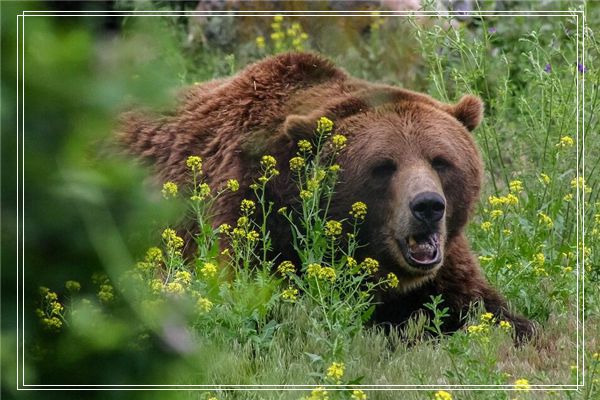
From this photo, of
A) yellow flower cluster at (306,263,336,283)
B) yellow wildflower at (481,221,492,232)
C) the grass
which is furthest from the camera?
yellow wildflower at (481,221,492,232)

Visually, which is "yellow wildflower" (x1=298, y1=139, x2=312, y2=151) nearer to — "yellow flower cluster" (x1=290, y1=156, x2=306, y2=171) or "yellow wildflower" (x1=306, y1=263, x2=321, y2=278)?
"yellow flower cluster" (x1=290, y1=156, x2=306, y2=171)

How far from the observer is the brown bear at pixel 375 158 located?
5117 millimetres

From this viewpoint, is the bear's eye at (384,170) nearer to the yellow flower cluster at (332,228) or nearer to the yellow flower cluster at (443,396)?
the yellow flower cluster at (332,228)

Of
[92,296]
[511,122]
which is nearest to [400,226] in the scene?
[511,122]

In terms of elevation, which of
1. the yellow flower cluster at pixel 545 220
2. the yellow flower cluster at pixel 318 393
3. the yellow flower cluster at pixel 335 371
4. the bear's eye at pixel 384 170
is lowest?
the yellow flower cluster at pixel 318 393

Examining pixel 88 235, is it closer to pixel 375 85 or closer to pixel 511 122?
pixel 375 85

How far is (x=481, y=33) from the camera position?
5.82 m

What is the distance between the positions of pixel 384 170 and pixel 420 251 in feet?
1.48

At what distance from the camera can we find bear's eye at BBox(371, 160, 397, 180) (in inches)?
205

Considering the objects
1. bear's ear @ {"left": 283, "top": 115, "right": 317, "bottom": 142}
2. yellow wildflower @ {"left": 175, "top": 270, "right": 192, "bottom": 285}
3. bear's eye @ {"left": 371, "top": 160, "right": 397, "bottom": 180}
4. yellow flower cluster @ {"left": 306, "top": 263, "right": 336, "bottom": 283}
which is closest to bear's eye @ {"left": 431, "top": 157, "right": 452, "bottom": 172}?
bear's eye @ {"left": 371, "top": 160, "right": 397, "bottom": 180}

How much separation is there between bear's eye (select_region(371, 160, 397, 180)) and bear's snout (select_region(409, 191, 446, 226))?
30 cm

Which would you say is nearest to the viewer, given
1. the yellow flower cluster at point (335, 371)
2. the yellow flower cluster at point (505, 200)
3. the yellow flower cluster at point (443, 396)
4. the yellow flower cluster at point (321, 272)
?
the yellow flower cluster at point (443, 396)

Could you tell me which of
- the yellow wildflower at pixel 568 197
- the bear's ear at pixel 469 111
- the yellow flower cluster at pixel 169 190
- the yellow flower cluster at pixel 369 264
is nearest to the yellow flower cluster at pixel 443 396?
the yellow flower cluster at pixel 369 264

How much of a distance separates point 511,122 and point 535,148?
55 centimetres
